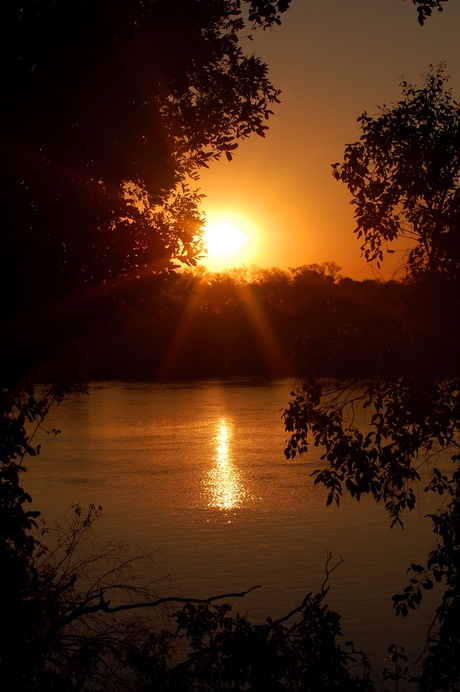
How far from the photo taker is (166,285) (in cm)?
584

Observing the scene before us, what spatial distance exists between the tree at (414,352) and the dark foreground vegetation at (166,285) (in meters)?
0.02

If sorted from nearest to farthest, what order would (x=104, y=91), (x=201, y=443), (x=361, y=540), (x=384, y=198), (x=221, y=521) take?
1. (x=104, y=91)
2. (x=384, y=198)
3. (x=361, y=540)
4. (x=221, y=521)
5. (x=201, y=443)

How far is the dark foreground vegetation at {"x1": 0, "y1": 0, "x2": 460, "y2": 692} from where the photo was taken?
480 centimetres

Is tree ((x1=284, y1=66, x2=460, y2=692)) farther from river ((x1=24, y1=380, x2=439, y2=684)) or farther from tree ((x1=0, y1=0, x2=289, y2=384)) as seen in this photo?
river ((x1=24, y1=380, x2=439, y2=684))

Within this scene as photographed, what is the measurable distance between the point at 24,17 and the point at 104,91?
696 mm

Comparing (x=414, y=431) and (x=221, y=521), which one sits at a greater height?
(x=414, y=431)

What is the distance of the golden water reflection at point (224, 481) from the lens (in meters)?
16.5

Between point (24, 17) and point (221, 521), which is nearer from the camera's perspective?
point (24, 17)

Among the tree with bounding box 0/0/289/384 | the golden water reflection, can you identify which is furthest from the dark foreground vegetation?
the golden water reflection

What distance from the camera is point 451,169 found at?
5535 mm

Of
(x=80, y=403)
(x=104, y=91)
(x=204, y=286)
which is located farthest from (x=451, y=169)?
(x=204, y=286)

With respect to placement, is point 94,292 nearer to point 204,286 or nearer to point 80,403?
point 80,403

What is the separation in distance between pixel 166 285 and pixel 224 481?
13.1m

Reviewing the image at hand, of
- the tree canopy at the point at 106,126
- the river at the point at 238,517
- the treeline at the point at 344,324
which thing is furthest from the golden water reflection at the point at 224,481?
the tree canopy at the point at 106,126
